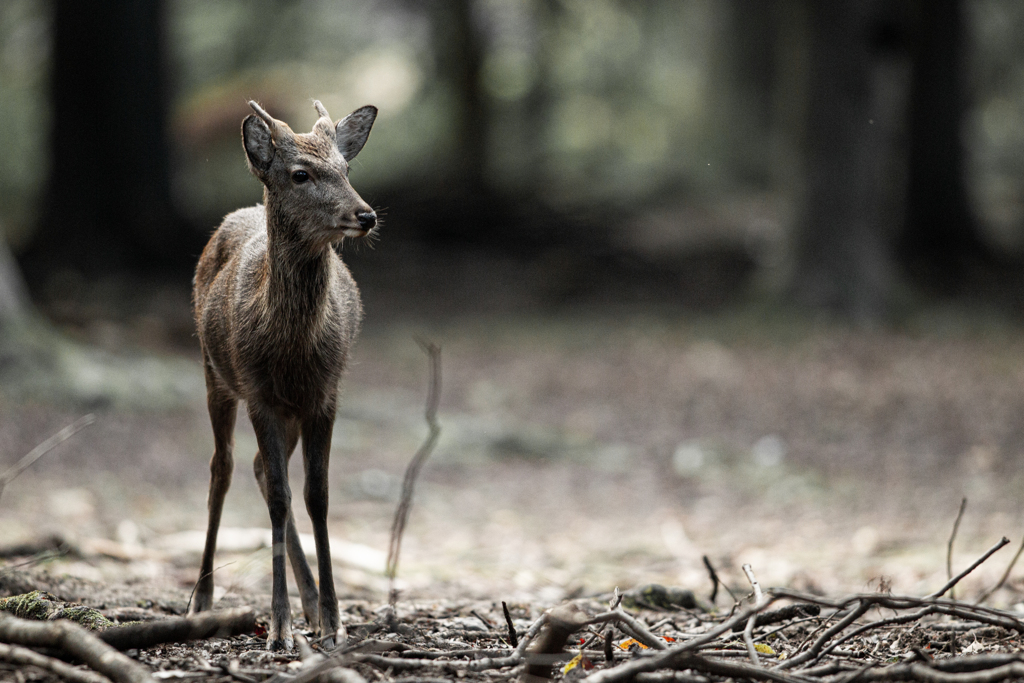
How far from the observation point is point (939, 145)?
55.2 ft

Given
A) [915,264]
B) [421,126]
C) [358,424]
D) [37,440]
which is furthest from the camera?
[421,126]

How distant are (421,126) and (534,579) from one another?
1900 centimetres

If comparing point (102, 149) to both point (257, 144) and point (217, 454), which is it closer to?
point (217, 454)

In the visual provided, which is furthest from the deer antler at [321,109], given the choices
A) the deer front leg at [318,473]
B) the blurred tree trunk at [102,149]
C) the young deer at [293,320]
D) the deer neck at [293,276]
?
the blurred tree trunk at [102,149]

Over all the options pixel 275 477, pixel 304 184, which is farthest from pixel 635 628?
pixel 304 184

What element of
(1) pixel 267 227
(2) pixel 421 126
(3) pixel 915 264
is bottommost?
(1) pixel 267 227

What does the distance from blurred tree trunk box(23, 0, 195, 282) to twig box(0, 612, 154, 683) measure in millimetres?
11217

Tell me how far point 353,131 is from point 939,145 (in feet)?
48.8

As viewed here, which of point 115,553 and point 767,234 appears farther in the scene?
point 767,234

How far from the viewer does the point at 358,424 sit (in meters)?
9.72

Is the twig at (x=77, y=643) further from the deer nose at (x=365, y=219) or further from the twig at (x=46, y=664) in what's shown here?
the deer nose at (x=365, y=219)

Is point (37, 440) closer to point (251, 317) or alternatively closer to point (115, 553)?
point (115, 553)

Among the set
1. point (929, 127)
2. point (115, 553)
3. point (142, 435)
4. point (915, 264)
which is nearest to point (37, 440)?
point (142, 435)

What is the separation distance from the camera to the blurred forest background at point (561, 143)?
1384 centimetres
